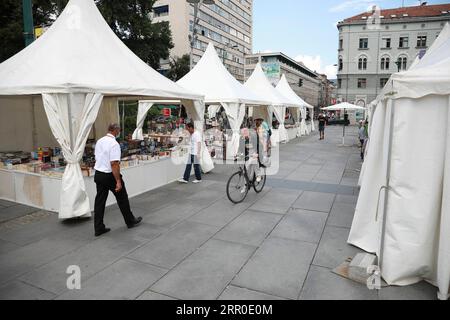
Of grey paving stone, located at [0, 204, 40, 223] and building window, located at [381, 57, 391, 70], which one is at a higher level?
building window, located at [381, 57, 391, 70]

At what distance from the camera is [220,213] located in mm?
6277

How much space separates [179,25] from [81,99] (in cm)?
6083

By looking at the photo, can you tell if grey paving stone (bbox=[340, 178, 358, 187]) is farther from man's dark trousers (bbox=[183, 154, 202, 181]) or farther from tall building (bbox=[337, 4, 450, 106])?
tall building (bbox=[337, 4, 450, 106])

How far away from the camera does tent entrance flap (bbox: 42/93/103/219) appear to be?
5.70m

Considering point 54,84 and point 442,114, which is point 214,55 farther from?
point 442,114

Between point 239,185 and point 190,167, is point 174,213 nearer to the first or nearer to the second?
point 239,185

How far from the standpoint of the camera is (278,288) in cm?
358

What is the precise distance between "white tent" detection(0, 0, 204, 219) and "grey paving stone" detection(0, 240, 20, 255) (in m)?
0.94

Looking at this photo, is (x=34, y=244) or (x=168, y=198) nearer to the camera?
(x=34, y=244)

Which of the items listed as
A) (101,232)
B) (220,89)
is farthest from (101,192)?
(220,89)

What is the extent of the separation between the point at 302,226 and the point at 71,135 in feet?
15.0

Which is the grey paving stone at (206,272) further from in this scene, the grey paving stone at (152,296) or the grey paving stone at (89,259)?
the grey paving stone at (89,259)

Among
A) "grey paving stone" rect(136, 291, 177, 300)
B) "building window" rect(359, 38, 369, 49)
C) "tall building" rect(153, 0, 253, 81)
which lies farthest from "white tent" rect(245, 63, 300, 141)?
"building window" rect(359, 38, 369, 49)

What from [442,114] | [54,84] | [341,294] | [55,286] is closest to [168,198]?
[54,84]
